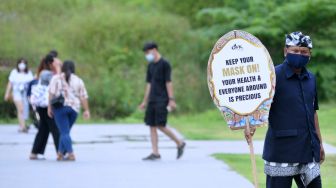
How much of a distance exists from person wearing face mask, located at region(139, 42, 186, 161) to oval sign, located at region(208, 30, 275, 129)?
6954 millimetres

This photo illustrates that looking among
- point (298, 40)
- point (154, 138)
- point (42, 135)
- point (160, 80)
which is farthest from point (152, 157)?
point (298, 40)

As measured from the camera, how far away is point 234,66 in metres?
8.00

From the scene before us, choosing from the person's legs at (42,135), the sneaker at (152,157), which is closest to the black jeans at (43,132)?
the person's legs at (42,135)

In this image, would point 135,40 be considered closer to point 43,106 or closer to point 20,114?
point 20,114

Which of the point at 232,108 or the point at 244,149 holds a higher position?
the point at 232,108

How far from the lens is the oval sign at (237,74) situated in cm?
796

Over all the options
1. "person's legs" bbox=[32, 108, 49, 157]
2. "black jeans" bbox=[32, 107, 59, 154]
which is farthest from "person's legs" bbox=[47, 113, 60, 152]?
"person's legs" bbox=[32, 108, 49, 157]

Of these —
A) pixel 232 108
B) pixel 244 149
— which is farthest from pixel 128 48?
pixel 232 108

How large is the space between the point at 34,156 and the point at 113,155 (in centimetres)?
138

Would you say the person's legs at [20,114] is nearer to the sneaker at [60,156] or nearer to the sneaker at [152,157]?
the sneaker at [60,156]

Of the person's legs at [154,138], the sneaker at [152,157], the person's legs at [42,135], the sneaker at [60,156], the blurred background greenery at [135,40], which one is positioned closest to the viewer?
the person's legs at [154,138]

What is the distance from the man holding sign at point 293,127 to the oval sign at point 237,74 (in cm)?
23

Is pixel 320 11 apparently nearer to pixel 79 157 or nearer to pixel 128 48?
pixel 128 48

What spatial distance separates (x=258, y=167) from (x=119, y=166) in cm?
207
